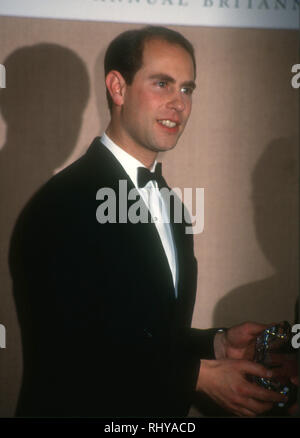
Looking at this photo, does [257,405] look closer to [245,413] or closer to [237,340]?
[245,413]

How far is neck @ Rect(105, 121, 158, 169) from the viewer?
1527 millimetres

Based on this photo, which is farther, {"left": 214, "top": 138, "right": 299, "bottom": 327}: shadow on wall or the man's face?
{"left": 214, "top": 138, "right": 299, "bottom": 327}: shadow on wall

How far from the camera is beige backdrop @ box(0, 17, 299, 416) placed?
62.6 inches

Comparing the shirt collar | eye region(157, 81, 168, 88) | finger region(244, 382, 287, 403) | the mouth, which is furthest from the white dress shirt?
finger region(244, 382, 287, 403)

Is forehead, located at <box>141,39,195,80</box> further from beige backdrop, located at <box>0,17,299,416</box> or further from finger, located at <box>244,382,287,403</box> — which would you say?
finger, located at <box>244,382,287,403</box>

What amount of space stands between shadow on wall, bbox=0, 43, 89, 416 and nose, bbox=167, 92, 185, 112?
0.32 meters

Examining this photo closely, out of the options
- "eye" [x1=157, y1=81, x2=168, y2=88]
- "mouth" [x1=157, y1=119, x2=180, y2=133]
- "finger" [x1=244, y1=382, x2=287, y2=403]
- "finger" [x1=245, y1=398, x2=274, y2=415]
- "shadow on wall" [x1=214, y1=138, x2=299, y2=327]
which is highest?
"eye" [x1=157, y1=81, x2=168, y2=88]

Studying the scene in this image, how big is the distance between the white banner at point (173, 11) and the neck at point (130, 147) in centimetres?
44

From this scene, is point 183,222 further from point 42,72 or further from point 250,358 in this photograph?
point 42,72

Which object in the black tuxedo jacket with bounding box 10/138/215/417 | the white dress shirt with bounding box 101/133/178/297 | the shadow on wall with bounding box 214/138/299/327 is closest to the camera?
the black tuxedo jacket with bounding box 10/138/215/417

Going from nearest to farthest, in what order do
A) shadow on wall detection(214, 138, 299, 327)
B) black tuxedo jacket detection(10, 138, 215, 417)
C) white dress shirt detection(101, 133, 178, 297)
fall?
black tuxedo jacket detection(10, 138, 215, 417)
white dress shirt detection(101, 133, 178, 297)
shadow on wall detection(214, 138, 299, 327)

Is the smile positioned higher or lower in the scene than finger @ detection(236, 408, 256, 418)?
higher

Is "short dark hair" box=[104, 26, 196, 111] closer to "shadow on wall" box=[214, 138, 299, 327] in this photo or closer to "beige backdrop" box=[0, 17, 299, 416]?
"beige backdrop" box=[0, 17, 299, 416]

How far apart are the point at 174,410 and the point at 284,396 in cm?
41
